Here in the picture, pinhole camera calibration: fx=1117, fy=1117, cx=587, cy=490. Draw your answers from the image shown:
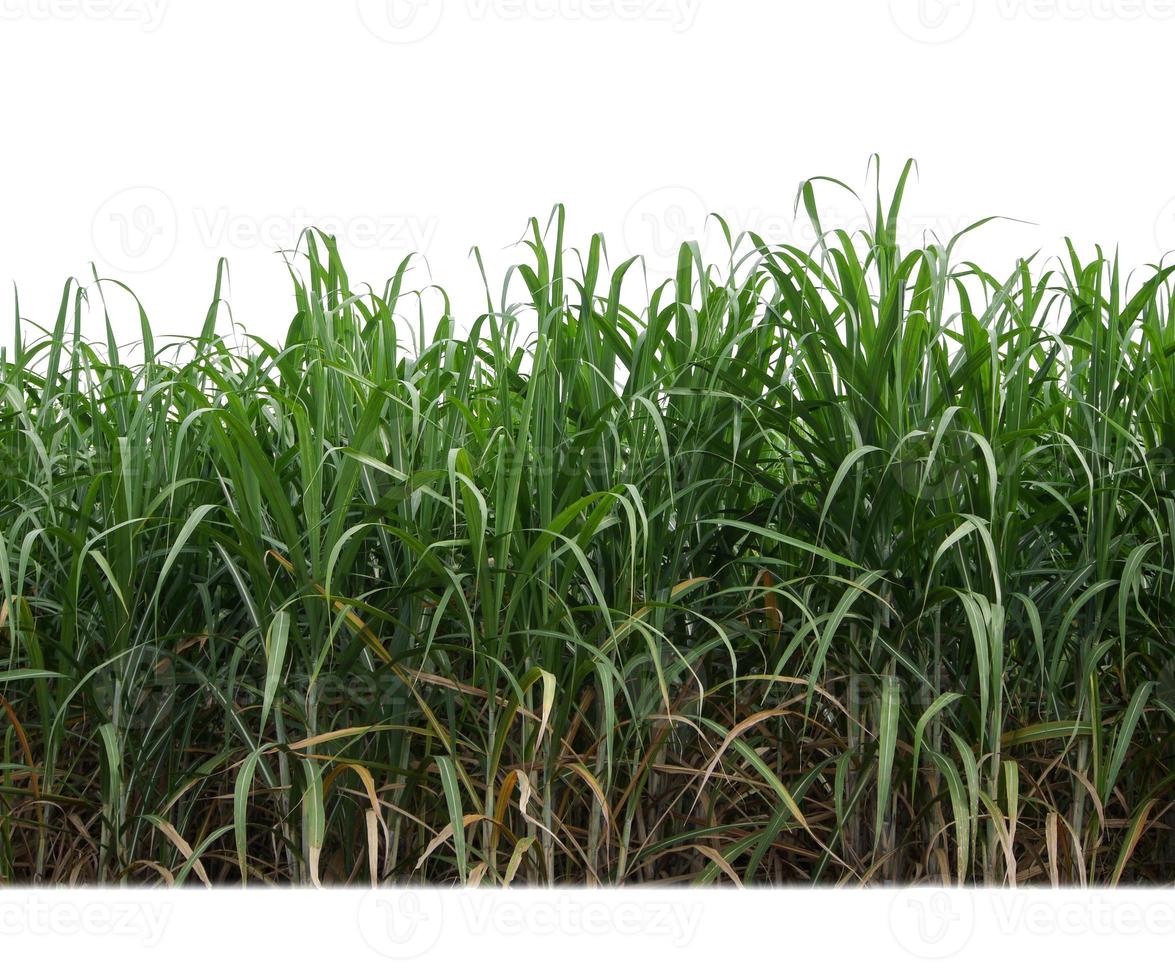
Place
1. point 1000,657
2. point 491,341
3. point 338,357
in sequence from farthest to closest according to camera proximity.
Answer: point 491,341
point 338,357
point 1000,657

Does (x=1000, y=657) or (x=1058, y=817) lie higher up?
(x=1000, y=657)

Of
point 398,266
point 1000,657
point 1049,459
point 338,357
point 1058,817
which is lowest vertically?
point 1058,817

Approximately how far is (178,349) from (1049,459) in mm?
1685

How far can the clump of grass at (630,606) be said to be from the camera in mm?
1712

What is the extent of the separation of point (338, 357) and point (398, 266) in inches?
13.0

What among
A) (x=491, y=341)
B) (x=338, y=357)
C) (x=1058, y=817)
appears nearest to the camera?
(x=1058, y=817)

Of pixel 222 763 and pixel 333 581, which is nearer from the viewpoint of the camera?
pixel 333 581

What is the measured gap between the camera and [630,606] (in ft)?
5.57

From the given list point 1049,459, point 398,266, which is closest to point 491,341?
point 398,266

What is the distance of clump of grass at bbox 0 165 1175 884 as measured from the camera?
5.62 ft

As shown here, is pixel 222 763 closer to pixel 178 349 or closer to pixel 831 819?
pixel 178 349
